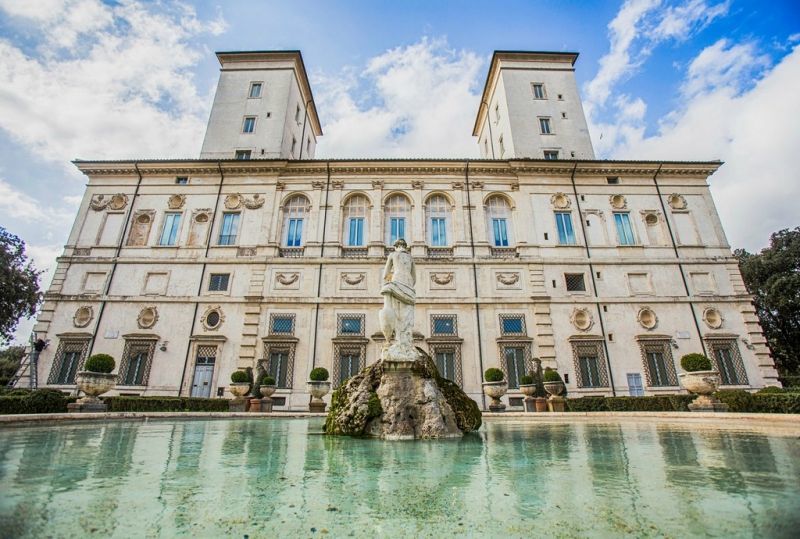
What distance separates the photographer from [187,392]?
19766 mm

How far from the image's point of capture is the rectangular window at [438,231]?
23641mm

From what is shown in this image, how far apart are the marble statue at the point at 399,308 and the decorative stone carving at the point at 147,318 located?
18.9m

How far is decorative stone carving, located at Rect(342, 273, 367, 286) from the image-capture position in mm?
21953

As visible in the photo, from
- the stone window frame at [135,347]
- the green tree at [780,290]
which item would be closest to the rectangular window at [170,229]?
the stone window frame at [135,347]

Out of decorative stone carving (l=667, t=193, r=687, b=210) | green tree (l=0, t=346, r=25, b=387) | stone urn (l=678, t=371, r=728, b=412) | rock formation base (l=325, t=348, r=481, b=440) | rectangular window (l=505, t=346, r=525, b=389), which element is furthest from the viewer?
green tree (l=0, t=346, r=25, b=387)

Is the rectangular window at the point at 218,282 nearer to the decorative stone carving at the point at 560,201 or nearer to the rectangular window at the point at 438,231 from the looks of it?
the rectangular window at the point at 438,231

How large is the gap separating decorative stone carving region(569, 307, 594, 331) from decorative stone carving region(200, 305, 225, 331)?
65.4ft

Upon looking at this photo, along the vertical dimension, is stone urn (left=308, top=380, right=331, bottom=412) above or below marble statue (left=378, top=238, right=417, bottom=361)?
below

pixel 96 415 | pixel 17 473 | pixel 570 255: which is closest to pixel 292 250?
pixel 96 415

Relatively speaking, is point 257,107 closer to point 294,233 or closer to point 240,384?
point 294,233

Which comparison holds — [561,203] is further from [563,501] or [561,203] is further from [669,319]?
[563,501]

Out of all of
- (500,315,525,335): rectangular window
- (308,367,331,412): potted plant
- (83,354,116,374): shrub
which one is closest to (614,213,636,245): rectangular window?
(500,315,525,335): rectangular window

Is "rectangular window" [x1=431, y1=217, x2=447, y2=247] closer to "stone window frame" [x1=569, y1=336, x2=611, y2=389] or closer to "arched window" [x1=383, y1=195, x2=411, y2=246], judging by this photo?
"arched window" [x1=383, y1=195, x2=411, y2=246]

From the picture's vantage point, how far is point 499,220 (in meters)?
24.2
